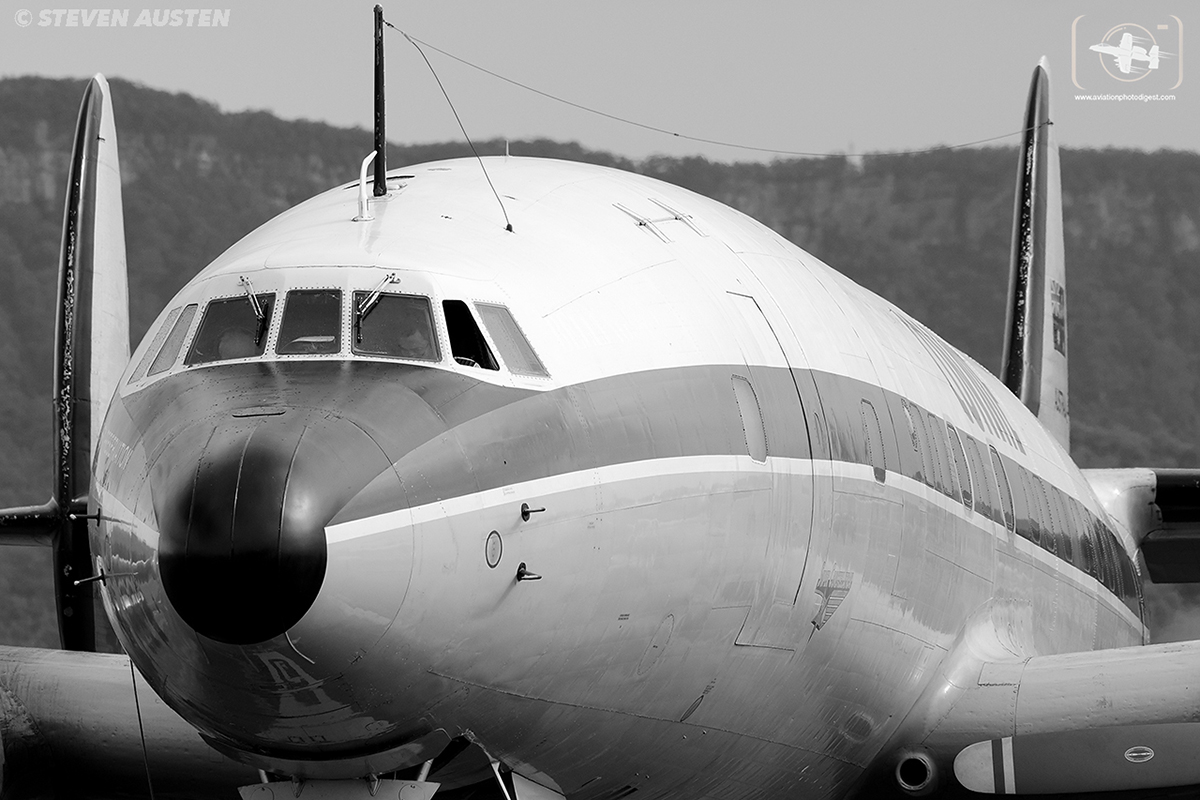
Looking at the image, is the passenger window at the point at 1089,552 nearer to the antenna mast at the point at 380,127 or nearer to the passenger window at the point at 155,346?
the antenna mast at the point at 380,127

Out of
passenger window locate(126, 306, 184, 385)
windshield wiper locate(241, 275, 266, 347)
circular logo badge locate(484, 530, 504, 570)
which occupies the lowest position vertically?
circular logo badge locate(484, 530, 504, 570)

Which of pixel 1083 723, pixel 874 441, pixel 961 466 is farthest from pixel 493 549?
pixel 961 466

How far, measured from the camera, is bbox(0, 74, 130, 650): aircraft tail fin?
1248cm

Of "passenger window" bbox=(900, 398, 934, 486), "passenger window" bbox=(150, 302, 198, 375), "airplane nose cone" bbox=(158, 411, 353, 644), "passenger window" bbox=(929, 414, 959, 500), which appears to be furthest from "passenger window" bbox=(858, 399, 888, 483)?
"airplane nose cone" bbox=(158, 411, 353, 644)

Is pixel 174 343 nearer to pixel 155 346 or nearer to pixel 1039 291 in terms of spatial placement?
pixel 155 346

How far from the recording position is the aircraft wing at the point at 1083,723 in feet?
27.4

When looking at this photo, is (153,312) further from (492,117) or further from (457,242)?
(457,242)

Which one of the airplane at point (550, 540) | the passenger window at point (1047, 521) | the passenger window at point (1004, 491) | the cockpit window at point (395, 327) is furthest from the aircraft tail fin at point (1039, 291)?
the cockpit window at point (395, 327)

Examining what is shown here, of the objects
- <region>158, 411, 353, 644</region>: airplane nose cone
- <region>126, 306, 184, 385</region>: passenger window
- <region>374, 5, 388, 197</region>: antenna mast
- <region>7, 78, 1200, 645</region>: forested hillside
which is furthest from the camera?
<region>7, 78, 1200, 645</region>: forested hillside

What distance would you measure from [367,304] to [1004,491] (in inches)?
255

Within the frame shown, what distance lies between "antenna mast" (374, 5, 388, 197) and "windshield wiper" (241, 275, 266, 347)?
39.7 inches

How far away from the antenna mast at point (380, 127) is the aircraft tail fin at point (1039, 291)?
14.4m

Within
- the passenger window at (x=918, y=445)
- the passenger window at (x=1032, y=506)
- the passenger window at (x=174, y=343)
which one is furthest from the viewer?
the passenger window at (x=1032, y=506)

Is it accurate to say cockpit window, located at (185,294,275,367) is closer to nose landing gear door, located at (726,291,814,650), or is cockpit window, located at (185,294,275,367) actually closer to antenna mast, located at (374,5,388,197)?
antenna mast, located at (374,5,388,197)
